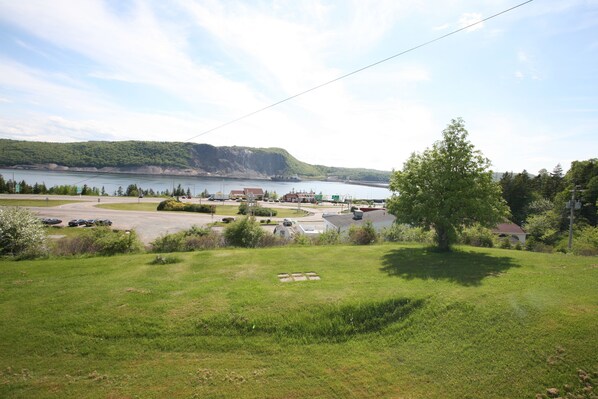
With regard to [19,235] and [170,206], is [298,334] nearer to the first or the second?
[19,235]

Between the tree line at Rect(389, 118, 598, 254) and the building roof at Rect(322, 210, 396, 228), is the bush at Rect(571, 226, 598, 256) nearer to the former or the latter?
the tree line at Rect(389, 118, 598, 254)

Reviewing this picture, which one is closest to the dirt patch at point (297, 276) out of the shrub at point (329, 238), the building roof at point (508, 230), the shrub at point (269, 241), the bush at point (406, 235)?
the shrub at point (269, 241)

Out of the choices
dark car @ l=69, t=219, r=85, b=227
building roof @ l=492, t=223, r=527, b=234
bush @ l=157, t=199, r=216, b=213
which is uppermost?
building roof @ l=492, t=223, r=527, b=234

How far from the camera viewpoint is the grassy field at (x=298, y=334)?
6777 millimetres

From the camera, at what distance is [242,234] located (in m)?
21.8

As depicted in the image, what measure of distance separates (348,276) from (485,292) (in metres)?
4.87

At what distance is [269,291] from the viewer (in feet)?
36.2

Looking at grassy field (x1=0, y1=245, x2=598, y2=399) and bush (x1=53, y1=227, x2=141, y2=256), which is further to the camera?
bush (x1=53, y1=227, x2=141, y2=256)

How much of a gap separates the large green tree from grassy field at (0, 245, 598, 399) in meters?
4.09

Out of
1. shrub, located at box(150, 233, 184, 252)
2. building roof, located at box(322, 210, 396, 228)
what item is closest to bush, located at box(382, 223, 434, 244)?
building roof, located at box(322, 210, 396, 228)

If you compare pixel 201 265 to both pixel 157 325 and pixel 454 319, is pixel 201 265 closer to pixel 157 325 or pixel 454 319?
pixel 157 325

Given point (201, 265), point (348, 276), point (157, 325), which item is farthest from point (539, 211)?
point (157, 325)

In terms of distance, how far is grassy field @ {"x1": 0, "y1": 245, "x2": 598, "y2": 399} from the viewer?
678 cm

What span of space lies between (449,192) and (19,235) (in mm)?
23229
